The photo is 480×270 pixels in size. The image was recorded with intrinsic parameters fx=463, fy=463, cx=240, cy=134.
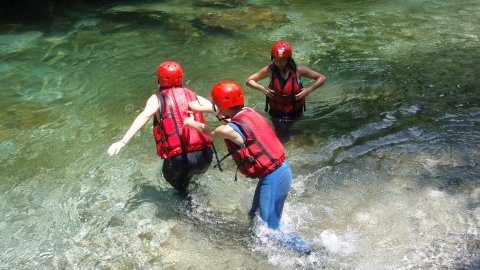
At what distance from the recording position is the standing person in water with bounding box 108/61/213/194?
5.11 m

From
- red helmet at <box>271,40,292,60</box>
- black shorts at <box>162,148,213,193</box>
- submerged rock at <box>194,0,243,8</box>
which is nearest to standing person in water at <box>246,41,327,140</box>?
red helmet at <box>271,40,292,60</box>

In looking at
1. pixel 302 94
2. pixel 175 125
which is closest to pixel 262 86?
pixel 302 94

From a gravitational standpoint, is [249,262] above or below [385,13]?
below

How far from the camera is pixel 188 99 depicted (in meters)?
5.17

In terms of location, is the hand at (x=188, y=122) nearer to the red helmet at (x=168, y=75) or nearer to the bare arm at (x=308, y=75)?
the red helmet at (x=168, y=75)

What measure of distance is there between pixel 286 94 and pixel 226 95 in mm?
2385

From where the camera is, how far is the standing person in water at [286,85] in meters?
6.32

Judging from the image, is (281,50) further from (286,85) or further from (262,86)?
(262,86)

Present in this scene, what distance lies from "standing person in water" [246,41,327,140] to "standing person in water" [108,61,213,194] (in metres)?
1.61

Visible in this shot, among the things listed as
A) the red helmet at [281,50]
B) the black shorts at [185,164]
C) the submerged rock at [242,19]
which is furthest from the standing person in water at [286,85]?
the submerged rock at [242,19]

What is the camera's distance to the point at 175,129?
201 inches

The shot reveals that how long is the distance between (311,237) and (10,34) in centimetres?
1178

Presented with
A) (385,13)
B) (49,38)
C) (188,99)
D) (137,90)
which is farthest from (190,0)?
(188,99)

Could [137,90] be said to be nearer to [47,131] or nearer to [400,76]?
[47,131]
